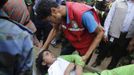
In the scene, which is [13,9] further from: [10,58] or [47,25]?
[47,25]

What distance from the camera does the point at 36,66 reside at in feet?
10.4

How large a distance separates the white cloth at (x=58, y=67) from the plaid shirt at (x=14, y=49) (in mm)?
1582

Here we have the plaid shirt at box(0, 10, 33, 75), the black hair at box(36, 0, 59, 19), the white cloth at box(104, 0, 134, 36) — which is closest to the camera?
the plaid shirt at box(0, 10, 33, 75)

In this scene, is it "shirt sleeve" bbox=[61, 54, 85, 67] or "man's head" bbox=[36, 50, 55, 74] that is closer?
"shirt sleeve" bbox=[61, 54, 85, 67]

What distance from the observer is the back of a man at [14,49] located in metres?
1.27

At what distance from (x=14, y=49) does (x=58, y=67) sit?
5.74 ft

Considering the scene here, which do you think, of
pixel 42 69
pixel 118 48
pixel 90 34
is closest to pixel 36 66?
pixel 42 69

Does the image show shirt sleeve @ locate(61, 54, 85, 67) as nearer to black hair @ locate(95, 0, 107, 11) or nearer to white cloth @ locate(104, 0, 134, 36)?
white cloth @ locate(104, 0, 134, 36)

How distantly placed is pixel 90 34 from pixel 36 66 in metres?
0.65

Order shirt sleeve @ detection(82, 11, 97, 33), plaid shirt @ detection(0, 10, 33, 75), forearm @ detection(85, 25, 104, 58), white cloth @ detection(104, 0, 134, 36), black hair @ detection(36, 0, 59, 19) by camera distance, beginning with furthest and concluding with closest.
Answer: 1. white cloth @ detection(104, 0, 134, 36)
2. forearm @ detection(85, 25, 104, 58)
3. shirt sleeve @ detection(82, 11, 97, 33)
4. black hair @ detection(36, 0, 59, 19)
5. plaid shirt @ detection(0, 10, 33, 75)

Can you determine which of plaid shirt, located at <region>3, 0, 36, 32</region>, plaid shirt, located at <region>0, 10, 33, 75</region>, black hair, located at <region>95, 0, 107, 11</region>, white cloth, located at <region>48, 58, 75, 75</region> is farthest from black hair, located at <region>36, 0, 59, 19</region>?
black hair, located at <region>95, 0, 107, 11</region>

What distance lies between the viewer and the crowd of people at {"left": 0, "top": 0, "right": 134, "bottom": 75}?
1309 millimetres

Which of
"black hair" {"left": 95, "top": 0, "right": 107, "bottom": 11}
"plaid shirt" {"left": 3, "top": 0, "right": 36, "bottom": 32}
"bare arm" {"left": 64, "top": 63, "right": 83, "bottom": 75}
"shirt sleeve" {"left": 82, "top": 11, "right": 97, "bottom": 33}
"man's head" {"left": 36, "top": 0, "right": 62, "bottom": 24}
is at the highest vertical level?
"plaid shirt" {"left": 3, "top": 0, "right": 36, "bottom": 32}

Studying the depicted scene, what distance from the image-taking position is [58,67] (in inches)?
118
